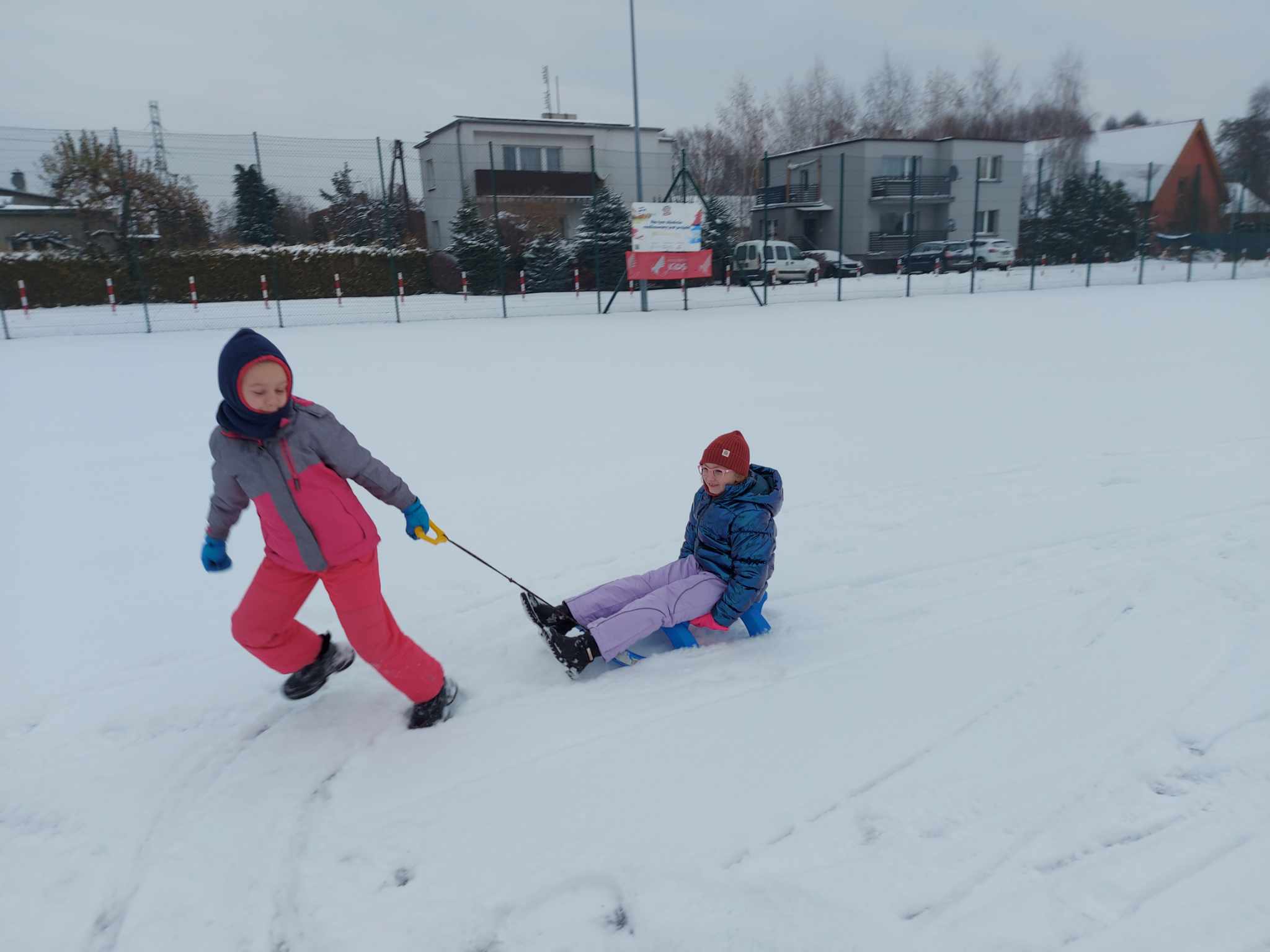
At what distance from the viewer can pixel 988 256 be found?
25.6 metres

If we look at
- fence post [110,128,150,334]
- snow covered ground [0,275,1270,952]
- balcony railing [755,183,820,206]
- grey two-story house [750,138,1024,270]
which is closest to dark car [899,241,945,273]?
grey two-story house [750,138,1024,270]

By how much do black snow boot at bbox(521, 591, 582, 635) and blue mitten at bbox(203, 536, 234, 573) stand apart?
1.00m

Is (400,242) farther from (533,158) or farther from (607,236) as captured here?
(533,158)

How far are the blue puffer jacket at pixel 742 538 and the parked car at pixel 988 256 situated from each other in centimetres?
2504

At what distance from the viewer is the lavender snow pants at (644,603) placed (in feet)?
9.23

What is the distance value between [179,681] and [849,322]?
1196 centimetres

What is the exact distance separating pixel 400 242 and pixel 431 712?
1736 centimetres

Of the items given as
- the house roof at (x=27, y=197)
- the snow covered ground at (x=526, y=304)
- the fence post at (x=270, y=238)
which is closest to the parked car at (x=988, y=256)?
the snow covered ground at (x=526, y=304)

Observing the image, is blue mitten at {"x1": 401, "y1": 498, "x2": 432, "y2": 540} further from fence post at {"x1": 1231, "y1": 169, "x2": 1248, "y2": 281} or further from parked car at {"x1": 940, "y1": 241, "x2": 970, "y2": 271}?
fence post at {"x1": 1231, "y1": 169, "x2": 1248, "y2": 281}

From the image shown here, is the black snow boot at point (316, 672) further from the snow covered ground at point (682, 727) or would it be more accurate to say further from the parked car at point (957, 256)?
the parked car at point (957, 256)

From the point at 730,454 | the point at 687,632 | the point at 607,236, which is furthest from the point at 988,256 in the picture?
the point at 687,632

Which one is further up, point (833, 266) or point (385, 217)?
point (385, 217)

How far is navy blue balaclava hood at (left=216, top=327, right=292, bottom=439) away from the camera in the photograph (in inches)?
87.0

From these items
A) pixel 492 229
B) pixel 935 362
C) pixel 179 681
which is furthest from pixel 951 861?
pixel 492 229
